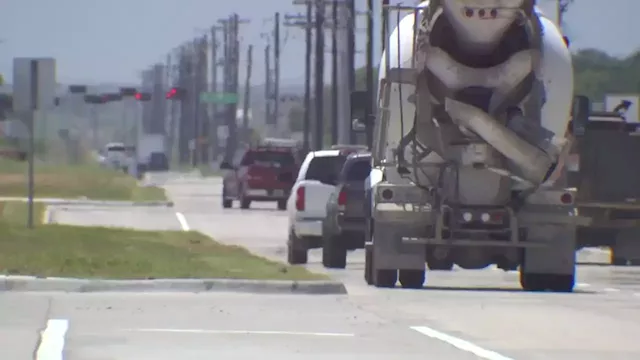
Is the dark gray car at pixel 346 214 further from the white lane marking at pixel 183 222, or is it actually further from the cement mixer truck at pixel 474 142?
the white lane marking at pixel 183 222

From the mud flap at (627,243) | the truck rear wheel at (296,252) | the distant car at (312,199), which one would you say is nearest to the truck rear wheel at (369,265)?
the distant car at (312,199)

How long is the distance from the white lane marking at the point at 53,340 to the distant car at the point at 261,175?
126 ft

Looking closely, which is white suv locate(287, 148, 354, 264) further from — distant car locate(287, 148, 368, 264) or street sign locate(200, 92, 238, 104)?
street sign locate(200, 92, 238, 104)

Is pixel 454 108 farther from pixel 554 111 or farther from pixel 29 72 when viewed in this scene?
pixel 29 72

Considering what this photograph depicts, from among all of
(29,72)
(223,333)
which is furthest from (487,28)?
(29,72)

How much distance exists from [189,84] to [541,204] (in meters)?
138

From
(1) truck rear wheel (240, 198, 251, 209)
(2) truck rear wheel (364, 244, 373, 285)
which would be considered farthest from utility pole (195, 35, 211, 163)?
(2) truck rear wheel (364, 244, 373, 285)

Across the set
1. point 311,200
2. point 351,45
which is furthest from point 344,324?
point 351,45

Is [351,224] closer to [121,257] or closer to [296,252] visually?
[296,252]

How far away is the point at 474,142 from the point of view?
22.4 meters

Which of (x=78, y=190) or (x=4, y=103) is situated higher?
(x=4, y=103)

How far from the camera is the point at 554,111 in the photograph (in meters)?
22.5

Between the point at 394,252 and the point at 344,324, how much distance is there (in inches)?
209

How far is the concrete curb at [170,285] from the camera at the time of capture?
2191 centimetres
